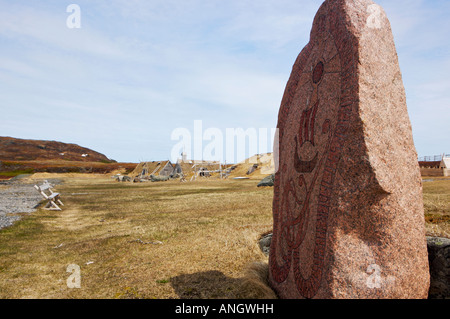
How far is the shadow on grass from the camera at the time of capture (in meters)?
4.59

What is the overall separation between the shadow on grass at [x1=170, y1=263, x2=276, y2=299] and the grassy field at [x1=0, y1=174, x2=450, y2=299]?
0.02m

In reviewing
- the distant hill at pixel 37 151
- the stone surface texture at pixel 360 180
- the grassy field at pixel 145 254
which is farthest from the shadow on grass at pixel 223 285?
the distant hill at pixel 37 151

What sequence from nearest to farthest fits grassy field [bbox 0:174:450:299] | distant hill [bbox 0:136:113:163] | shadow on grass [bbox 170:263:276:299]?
shadow on grass [bbox 170:263:276:299] → grassy field [bbox 0:174:450:299] → distant hill [bbox 0:136:113:163]

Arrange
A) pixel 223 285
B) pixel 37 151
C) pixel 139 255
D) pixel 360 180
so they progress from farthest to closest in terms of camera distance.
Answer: pixel 37 151, pixel 139 255, pixel 223 285, pixel 360 180

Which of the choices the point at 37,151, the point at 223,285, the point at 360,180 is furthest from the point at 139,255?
the point at 37,151

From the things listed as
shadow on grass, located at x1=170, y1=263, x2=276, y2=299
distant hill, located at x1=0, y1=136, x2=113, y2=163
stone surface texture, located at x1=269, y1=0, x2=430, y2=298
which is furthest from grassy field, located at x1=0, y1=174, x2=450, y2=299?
distant hill, located at x1=0, y1=136, x2=113, y2=163

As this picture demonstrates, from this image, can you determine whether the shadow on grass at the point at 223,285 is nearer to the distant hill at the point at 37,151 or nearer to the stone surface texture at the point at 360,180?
the stone surface texture at the point at 360,180

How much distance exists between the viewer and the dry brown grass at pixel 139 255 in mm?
5180

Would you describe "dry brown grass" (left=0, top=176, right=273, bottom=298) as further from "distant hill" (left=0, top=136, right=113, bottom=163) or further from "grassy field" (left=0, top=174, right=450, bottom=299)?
"distant hill" (left=0, top=136, right=113, bottom=163)

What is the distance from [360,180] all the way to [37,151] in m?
124

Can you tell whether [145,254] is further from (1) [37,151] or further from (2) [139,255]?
(1) [37,151]

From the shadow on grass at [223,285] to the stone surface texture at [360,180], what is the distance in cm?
58

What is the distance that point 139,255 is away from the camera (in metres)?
7.15
